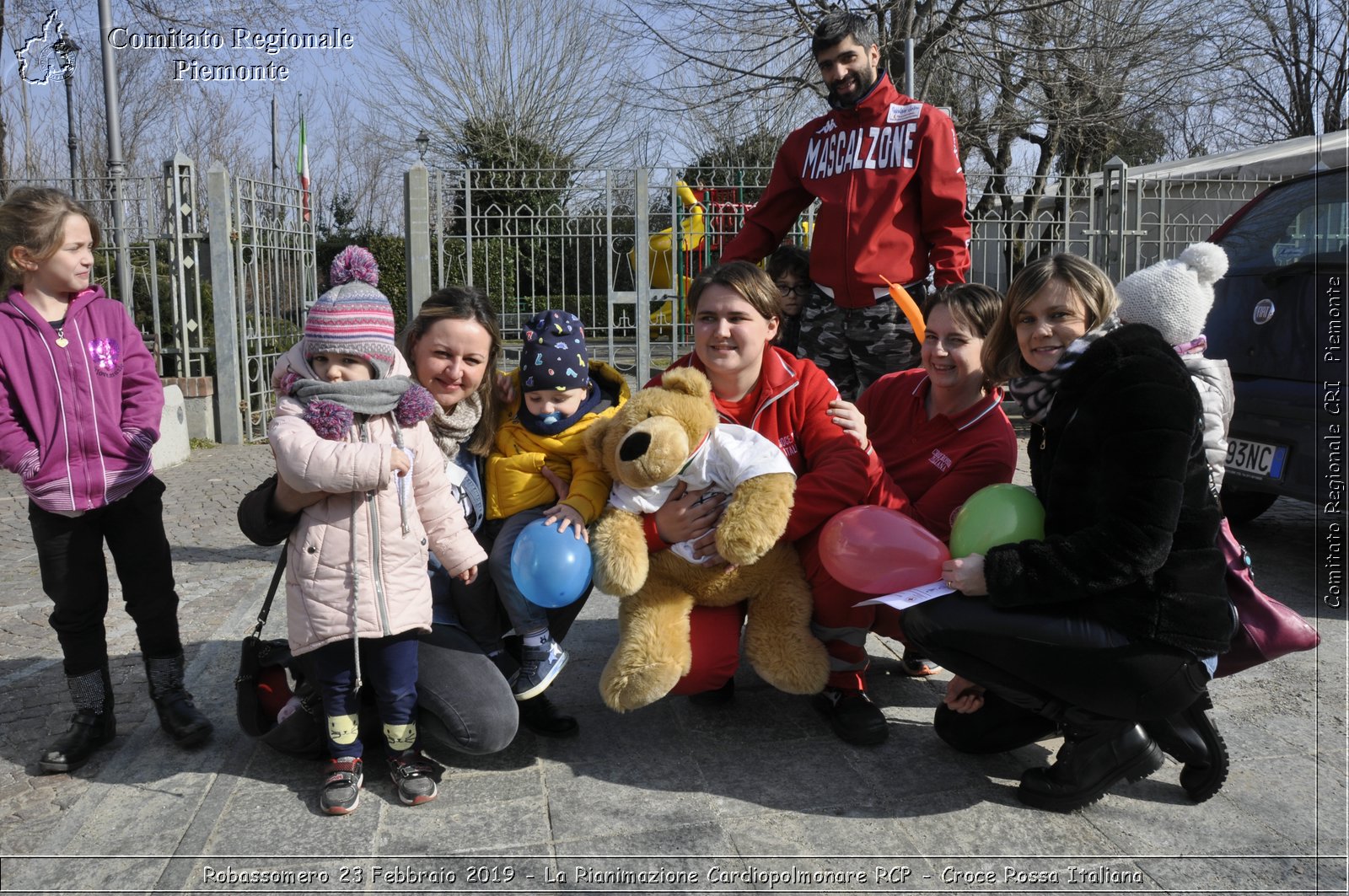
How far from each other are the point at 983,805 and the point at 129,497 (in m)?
2.78

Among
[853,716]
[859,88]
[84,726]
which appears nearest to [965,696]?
[853,716]

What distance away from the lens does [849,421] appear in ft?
10.9

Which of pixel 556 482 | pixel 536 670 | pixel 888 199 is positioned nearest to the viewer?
pixel 536 670

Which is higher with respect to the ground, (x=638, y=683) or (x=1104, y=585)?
(x=1104, y=585)

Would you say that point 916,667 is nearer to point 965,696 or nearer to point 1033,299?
point 965,696

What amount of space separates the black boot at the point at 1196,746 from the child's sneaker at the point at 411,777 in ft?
6.59

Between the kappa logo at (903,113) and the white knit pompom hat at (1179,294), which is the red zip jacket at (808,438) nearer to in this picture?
the white knit pompom hat at (1179,294)

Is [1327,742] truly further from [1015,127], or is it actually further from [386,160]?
[386,160]

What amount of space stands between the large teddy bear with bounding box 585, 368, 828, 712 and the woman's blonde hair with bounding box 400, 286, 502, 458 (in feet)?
1.33

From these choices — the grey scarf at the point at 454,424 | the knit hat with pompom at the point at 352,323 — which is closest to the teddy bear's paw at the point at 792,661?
the grey scarf at the point at 454,424

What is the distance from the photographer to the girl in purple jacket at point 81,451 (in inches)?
122

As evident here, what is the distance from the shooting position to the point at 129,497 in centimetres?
329

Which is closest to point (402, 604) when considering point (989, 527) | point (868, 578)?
point (868, 578)

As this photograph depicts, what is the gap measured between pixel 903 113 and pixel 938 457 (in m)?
1.66
